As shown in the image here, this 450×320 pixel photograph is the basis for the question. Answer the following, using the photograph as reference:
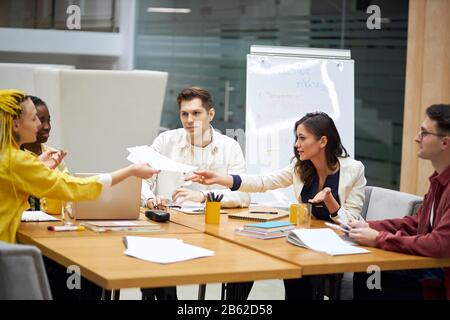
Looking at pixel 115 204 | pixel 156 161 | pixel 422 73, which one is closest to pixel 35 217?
pixel 115 204

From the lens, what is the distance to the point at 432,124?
3.36 m

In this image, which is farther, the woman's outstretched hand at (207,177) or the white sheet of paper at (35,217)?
the woman's outstretched hand at (207,177)

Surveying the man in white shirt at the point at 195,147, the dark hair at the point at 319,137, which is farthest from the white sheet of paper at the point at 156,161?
the man in white shirt at the point at 195,147

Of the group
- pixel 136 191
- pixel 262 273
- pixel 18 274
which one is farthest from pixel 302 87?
pixel 18 274

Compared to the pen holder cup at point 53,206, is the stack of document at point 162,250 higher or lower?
lower

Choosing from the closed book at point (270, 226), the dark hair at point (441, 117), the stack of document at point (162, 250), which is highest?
the dark hair at point (441, 117)

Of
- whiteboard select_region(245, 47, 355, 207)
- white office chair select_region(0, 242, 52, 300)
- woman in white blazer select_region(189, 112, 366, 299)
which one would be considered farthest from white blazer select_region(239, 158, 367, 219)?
white office chair select_region(0, 242, 52, 300)

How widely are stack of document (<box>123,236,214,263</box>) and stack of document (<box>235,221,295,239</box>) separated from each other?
1.20ft

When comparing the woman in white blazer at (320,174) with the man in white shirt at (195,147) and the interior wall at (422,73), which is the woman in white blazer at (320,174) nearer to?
the man in white shirt at (195,147)

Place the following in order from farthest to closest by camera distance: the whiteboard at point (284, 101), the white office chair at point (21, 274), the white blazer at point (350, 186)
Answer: the whiteboard at point (284, 101) → the white blazer at point (350, 186) → the white office chair at point (21, 274)

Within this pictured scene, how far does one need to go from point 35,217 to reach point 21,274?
1.40m

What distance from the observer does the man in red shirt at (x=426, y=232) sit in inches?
123

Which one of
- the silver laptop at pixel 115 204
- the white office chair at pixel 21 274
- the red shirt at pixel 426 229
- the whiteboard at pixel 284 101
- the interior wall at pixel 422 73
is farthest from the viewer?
the interior wall at pixel 422 73

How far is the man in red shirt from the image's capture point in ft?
10.3
